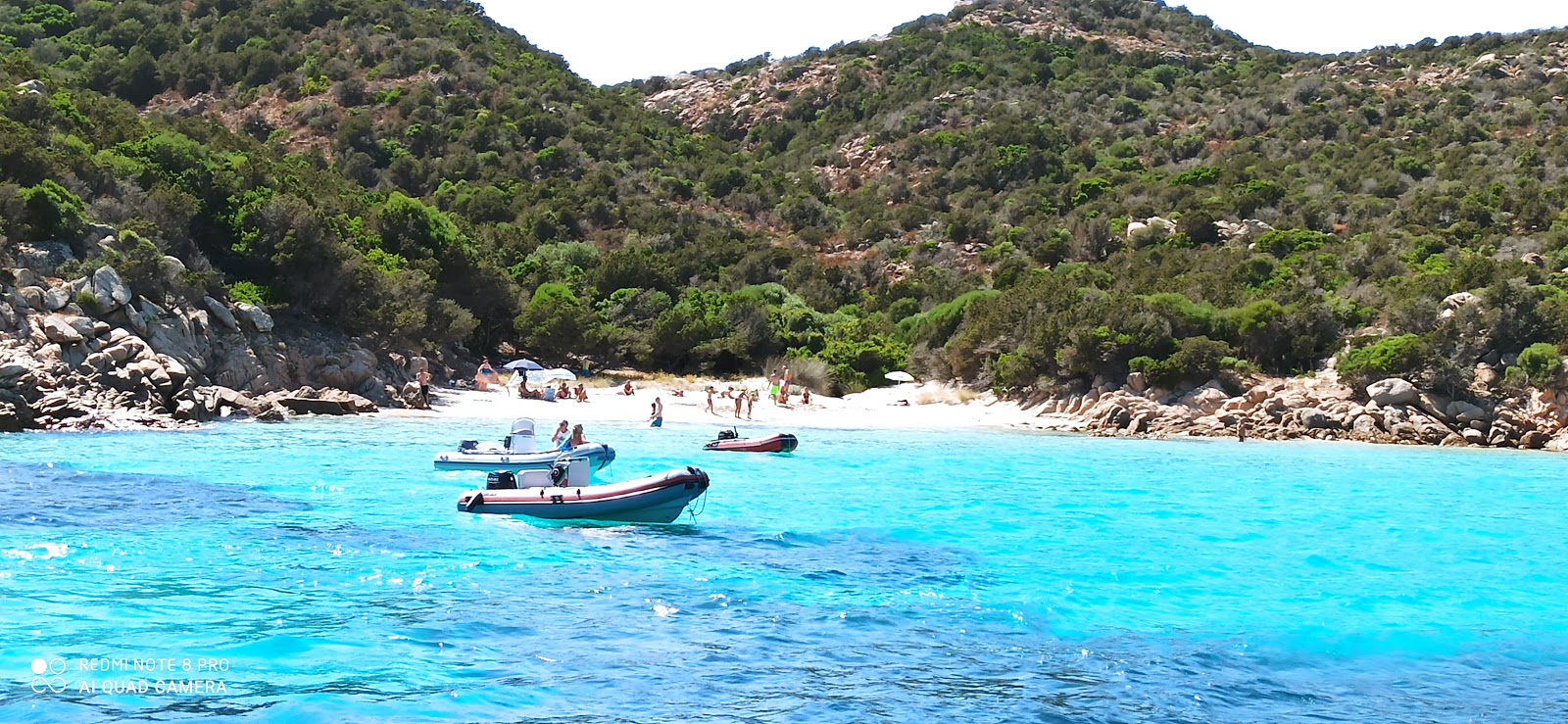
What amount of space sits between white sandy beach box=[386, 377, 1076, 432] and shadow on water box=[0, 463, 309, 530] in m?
11.5

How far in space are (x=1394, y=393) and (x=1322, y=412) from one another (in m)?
1.62

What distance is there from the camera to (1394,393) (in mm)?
28266

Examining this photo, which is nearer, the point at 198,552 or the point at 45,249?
the point at 198,552

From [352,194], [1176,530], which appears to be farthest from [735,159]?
[1176,530]

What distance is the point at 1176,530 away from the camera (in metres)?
16.2

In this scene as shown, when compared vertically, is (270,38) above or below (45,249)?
above

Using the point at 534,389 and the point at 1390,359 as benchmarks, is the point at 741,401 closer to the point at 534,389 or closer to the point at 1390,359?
the point at 534,389

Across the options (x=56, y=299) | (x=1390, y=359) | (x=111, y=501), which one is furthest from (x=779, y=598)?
(x=1390, y=359)

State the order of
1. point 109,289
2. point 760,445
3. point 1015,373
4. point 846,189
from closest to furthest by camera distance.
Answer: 1. point 760,445
2. point 109,289
3. point 1015,373
4. point 846,189

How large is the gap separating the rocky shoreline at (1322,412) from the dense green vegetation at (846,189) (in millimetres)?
671

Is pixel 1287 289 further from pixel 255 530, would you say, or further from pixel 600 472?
pixel 255 530

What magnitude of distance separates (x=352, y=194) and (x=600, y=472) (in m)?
23.6

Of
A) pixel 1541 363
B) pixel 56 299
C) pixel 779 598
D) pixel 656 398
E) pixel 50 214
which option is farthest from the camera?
pixel 656 398

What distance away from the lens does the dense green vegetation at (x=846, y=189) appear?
1225 inches
